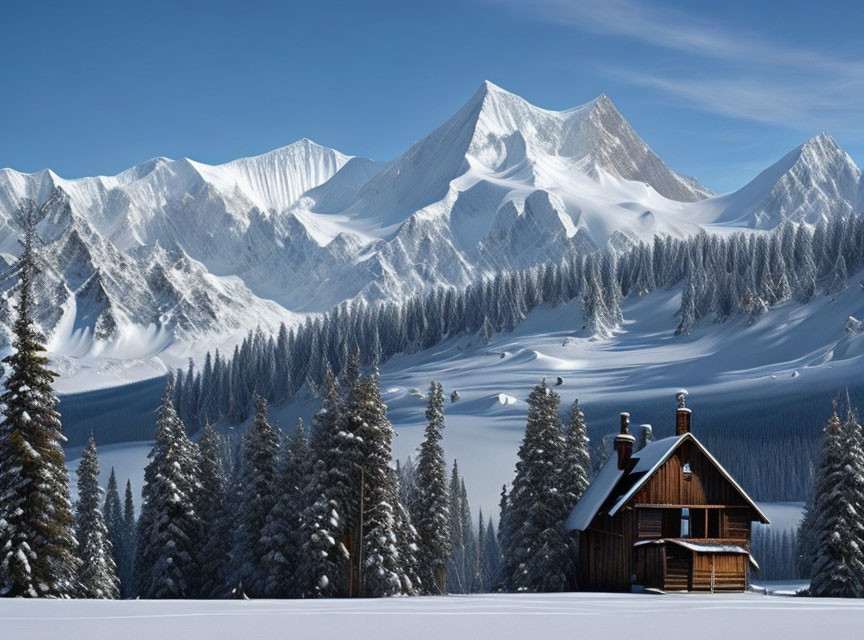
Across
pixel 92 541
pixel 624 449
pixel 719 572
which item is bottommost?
pixel 719 572

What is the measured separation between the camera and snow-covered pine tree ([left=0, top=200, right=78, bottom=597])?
1522 inches

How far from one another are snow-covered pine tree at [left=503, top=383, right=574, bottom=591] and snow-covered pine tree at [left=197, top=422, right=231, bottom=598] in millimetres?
14644

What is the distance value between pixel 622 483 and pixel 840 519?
991 cm

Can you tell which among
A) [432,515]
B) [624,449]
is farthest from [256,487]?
[624,449]

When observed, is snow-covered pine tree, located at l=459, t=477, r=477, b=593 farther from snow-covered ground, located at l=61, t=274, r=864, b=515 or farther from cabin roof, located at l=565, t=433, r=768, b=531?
cabin roof, located at l=565, t=433, r=768, b=531

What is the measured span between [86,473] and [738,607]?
48389 millimetres

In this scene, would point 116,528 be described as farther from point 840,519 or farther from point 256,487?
point 840,519

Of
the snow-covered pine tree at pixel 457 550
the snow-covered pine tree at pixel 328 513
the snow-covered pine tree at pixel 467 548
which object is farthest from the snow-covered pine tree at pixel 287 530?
the snow-covered pine tree at pixel 467 548

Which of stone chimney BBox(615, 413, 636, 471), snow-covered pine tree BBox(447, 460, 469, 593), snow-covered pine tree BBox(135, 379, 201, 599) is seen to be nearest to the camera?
stone chimney BBox(615, 413, 636, 471)

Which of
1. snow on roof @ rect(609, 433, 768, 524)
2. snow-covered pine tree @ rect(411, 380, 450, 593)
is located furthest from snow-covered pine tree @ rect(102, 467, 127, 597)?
snow on roof @ rect(609, 433, 768, 524)

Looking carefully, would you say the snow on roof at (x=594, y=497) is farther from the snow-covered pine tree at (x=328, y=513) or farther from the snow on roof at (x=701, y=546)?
the snow-covered pine tree at (x=328, y=513)

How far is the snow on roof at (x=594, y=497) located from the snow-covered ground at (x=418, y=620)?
19942mm

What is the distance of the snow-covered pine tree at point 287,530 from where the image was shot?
53.7m

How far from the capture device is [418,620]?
2702 cm
